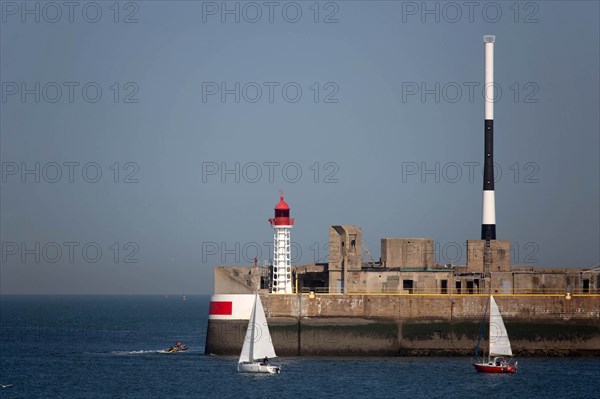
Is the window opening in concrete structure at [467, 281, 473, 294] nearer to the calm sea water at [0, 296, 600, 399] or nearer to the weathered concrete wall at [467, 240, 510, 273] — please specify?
the weathered concrete wall at [467, 240, 510, 273]

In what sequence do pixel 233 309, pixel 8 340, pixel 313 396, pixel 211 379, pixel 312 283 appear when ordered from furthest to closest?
pixel 8 340 → pixel 312 283 → pixel 233 309 → pixel 211 379 → pixel 313 396

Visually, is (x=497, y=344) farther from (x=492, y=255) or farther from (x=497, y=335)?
(x=492, y=255)

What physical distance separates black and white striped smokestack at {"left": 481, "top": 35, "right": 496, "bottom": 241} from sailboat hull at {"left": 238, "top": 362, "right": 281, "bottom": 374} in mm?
23087

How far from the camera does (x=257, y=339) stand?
73438 mm

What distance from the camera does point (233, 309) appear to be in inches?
3081

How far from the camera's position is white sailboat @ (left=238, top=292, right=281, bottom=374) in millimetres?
72438

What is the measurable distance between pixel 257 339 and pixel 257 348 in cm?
53

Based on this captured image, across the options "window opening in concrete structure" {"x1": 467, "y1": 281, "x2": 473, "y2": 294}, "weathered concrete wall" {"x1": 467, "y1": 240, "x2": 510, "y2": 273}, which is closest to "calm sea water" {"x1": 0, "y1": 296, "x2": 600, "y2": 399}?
"window opening in concrete structure" {"x1": 467, "y1": 281, "x2": 473, "y2": 294}

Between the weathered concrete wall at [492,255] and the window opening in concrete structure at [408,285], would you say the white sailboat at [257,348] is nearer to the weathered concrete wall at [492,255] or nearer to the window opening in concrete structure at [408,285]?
the window opening in concrete structure at [408,285]

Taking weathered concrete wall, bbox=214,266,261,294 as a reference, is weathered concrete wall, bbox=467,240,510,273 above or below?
above

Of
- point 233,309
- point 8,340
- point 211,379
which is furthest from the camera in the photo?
point 8,340

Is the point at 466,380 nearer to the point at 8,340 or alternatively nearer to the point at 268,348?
the point at 268,348

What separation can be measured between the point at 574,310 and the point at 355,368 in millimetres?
15922

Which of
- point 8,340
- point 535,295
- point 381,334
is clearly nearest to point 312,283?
point 381,334
